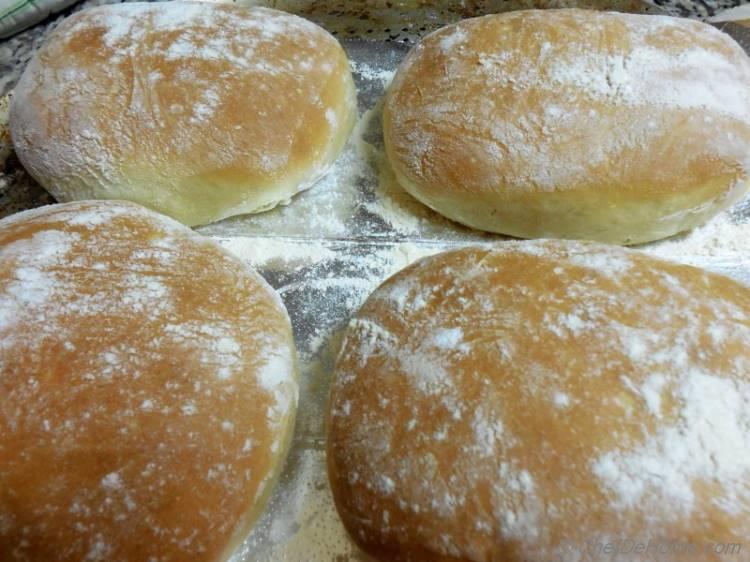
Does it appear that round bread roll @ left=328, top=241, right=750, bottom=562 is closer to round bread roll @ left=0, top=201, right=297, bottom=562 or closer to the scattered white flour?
the scattered white flour

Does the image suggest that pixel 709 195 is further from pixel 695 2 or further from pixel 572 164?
pixel 695 2

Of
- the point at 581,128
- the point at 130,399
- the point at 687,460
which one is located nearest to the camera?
the point at 687,460

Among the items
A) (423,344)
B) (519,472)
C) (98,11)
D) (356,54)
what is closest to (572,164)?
(423,344)

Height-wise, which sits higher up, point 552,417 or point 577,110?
point 577,110

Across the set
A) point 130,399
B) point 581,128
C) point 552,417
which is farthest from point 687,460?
point 130,399

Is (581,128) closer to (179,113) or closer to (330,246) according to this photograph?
(330,246)

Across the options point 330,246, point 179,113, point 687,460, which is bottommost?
point 330,246
